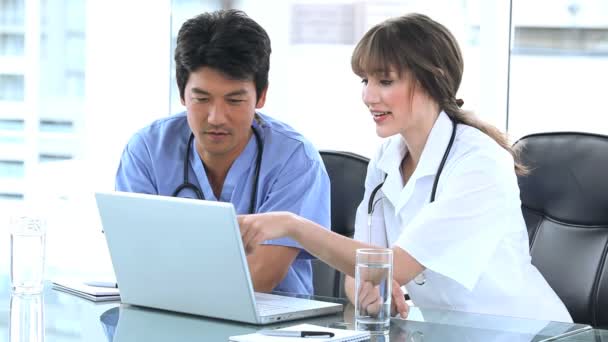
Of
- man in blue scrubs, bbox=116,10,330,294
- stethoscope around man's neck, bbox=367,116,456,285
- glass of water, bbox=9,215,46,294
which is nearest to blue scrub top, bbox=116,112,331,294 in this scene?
man in blue scrubs, bbox=116,10,330,294

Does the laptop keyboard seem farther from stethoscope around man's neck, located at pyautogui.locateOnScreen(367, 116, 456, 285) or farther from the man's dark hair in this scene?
the man's dark hair

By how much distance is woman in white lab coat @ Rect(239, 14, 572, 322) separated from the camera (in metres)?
1.89

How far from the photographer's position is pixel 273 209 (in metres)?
2.11

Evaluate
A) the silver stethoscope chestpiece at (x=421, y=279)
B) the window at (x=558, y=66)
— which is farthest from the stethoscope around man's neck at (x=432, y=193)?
the window at (x=558, y=66)

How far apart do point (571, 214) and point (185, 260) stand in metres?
0.96

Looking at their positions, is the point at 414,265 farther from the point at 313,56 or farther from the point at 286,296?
the point at 313,56

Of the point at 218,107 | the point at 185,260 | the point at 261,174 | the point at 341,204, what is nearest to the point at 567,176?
the point at 341,204

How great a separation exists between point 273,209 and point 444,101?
0.43 m

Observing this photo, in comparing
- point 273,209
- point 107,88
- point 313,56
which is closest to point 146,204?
point 273,209

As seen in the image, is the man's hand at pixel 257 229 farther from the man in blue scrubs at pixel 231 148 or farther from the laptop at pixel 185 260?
the man in blue scrubs at pixel 231 148

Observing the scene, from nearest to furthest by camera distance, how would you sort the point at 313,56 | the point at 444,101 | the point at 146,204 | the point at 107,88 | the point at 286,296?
1. the point at 146,204
2. the point at 286,296
3. the point at 444,101
4. the point at 313,56
5. the point at 107,88

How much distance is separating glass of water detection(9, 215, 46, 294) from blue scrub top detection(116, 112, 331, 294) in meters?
0.43

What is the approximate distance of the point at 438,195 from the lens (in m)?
1.97

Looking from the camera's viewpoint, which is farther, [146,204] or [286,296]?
[286,296]
